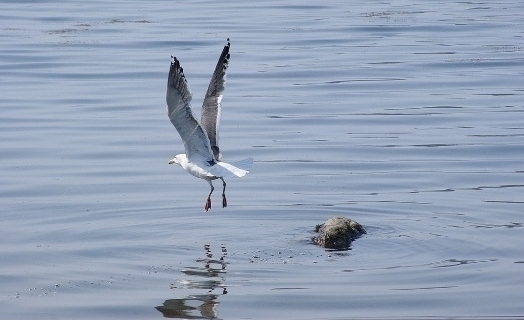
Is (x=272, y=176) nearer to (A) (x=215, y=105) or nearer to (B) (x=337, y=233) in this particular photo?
(A) (x=215, y=105)

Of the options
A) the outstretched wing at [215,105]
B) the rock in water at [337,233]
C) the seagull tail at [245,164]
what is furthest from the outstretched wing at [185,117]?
the rock in water at [337,233]

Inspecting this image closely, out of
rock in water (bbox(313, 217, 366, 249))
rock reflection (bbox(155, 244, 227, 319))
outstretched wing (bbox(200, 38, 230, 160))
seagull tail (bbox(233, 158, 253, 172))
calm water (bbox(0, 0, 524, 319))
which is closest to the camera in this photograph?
rock reflection (bbox(155, 244, 227, 319))

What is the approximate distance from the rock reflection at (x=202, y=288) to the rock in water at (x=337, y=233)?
96 cm

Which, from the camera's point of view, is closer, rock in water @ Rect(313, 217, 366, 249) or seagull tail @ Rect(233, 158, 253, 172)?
rock in water @ Rect(313, 217, 366, 249)

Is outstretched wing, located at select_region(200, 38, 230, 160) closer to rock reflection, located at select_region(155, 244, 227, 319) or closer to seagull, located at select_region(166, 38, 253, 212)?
seagull, located at select_region(166, 38, 253, 212)

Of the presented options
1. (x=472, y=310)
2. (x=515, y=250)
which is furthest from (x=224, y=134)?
(x=472, y=310)

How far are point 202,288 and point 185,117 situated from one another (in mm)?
1990

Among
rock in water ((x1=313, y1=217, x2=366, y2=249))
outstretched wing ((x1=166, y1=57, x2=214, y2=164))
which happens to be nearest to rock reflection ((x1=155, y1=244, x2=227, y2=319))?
rock in water ((x1=313, y1=217, x2=366, y2=249))

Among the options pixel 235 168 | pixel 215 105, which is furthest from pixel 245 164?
pixel 215 105

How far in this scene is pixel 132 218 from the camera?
13.3m

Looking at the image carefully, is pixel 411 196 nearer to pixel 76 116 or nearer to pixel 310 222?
pixel 310 222

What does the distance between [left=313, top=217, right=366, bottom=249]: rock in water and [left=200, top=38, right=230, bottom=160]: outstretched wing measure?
144cm

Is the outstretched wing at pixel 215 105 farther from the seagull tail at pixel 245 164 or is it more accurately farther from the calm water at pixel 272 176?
the calm water at pixel 272 176

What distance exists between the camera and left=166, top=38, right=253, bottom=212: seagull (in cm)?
1174
